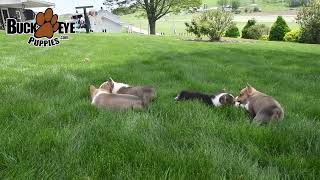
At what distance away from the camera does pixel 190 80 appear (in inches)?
347

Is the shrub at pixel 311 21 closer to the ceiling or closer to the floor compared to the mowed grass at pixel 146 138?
closer to the ceiling

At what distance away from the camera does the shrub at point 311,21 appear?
33.8 m

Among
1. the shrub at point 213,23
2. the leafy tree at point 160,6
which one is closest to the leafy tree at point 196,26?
the shrub at point 213,23

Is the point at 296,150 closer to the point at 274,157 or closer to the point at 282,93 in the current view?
the point at 274,157

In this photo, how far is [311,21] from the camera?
112ft

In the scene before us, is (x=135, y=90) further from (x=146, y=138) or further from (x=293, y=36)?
(x=293, y=36)

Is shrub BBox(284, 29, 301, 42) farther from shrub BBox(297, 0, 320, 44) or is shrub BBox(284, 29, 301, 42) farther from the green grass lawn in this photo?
the green grass lawn

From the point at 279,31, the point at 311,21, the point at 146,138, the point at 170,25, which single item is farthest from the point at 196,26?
the point at 170,25

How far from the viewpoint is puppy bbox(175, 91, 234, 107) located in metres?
6.37

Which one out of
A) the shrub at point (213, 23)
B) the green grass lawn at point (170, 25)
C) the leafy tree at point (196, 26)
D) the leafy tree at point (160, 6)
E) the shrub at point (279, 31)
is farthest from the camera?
the green grass lawn at point (170, 25)

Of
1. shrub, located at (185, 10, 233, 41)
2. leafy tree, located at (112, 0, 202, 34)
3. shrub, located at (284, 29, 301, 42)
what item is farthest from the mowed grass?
leafy tree, located at (112, 0, 202, 34)

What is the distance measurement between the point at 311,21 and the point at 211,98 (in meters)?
30.4

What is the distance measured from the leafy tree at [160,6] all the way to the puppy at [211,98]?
54907 millimetres

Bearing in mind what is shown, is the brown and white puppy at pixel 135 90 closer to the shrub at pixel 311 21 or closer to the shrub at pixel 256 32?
the shrub at pixel 311 21
